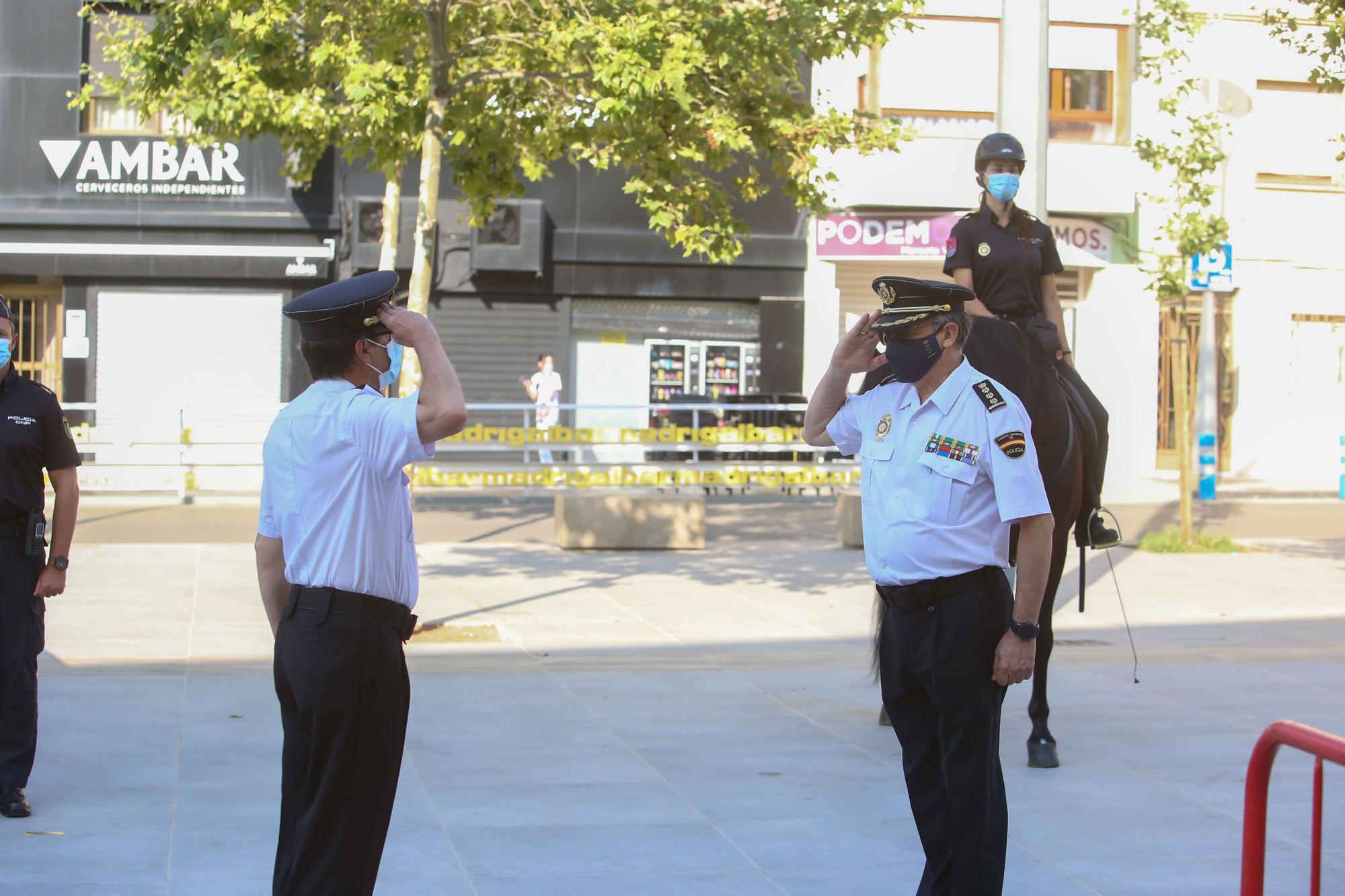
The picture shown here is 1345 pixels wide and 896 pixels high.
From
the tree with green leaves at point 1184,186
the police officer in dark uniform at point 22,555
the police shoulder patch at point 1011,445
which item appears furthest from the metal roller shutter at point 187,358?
the police shoulder patch at point 1011,445

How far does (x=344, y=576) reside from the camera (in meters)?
Answer: 3.69

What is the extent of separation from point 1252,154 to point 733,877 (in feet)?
70.5

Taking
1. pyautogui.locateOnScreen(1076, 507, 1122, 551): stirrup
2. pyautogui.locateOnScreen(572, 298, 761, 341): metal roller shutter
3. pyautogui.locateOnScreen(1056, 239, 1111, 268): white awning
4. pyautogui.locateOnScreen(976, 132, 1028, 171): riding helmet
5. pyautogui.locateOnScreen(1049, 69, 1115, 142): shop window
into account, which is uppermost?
pyautogui.locateOnScreen(1049, 69, 1115, 142): shop window

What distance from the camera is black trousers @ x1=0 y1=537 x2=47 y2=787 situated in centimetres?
557

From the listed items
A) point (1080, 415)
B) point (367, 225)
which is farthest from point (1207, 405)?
point (1080, 415)

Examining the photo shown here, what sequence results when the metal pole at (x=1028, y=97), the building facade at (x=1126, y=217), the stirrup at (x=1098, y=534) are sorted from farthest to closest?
the building facade at (x=1126, y=217) → the metal pole at (x=1028, y=97) → the stirrup at (x=1098, y=534)

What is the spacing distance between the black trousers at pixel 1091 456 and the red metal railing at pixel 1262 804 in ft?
10.9

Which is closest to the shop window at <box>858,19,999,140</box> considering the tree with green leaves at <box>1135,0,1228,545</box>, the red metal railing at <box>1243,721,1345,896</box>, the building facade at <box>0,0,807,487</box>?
the building facade at <box>0,0,807,487</box>

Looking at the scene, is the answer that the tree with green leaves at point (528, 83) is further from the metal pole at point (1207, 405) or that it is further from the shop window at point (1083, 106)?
the shop window at point (1083, 106)

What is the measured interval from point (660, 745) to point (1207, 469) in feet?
53.3

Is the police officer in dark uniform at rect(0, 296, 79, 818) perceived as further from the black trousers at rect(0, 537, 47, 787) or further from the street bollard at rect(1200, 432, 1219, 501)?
the street bollard at rect(1200, 432, 1219, 501)

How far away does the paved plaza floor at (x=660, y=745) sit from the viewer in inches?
202

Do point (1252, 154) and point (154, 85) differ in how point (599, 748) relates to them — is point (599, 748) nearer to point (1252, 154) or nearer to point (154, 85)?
point (154, 85)

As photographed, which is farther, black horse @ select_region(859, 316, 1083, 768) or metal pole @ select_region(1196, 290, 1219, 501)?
metal pole @ select_region(1196, 290, 1219, 501)
